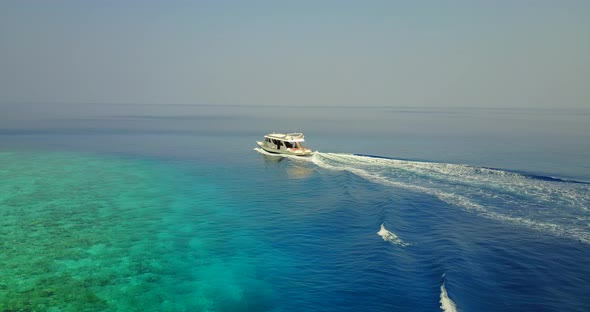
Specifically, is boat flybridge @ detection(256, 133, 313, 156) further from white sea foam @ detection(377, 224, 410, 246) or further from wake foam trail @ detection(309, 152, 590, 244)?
white sea foam @ detection(377, 224, 410, 246)

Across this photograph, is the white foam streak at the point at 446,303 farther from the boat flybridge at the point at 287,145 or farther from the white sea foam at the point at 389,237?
the boat flybridge at the point at 287,145

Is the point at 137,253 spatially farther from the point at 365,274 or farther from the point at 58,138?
the point at 58,138

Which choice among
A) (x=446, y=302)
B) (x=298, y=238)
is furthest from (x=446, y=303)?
(x=298, y=238)

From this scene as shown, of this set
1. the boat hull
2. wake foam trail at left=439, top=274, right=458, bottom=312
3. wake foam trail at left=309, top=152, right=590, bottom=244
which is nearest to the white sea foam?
wake foam trail at left=439, top=274, right=458, bottom=312

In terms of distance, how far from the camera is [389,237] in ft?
129

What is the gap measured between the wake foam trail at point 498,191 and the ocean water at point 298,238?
27cm

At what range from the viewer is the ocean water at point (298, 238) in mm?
27984

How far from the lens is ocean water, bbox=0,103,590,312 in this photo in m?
28.0

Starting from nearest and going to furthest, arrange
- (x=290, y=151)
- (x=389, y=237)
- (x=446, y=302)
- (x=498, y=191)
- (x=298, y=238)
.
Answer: (x=446, y=302) < (x=389, y=237) < (x=298, y=238) < (x=498, y=191) < (x=290, y=151)

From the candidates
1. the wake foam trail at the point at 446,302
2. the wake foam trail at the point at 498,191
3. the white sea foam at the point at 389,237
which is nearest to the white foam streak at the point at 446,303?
the wake foam trail at the point at 446,302

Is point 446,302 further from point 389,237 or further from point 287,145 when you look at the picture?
point 287,145

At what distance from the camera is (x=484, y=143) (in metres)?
120

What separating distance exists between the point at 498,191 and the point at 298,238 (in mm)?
32254

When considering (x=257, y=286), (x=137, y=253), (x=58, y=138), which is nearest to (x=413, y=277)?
(x=257, y=286)
